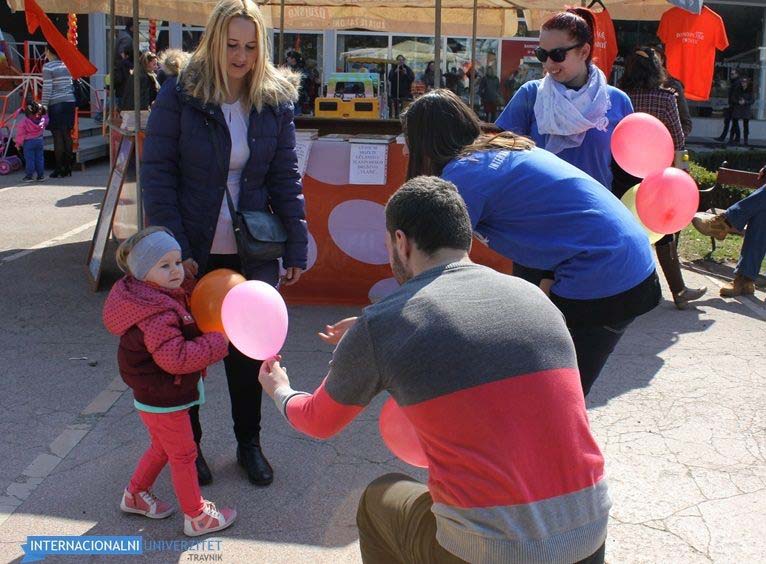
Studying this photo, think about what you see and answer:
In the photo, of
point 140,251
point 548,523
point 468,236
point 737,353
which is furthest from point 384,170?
point 548,523

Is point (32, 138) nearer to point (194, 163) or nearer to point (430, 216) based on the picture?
point (194, 163)

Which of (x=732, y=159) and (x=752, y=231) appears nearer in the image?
(x=752, y=231)

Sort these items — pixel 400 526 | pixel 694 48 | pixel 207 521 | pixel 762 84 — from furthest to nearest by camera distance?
pixel 762 84 → pixel 694 48 → pixel 207 521 → pixel 400 526

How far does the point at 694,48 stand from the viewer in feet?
25.1

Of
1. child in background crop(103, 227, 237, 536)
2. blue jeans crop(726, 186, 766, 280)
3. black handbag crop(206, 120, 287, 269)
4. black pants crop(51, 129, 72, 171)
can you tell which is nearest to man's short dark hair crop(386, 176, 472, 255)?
child in background crop(103, 227, 237, 536)

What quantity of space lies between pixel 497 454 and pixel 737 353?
428 centimetres

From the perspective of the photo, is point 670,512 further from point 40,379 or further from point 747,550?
point 40,379

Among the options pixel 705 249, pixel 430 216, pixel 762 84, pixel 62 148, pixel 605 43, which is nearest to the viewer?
pixel 430 216

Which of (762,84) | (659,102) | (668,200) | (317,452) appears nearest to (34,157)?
(659,102)

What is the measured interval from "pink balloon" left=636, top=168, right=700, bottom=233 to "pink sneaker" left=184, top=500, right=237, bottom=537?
2.17 metres

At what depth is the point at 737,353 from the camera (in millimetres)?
5691

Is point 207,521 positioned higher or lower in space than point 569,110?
lower

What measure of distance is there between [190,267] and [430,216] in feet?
5.36

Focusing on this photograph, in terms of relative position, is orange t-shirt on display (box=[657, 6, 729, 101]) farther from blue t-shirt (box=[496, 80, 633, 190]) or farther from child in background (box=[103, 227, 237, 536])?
child in background (box=[103, 227, 237, 536])
